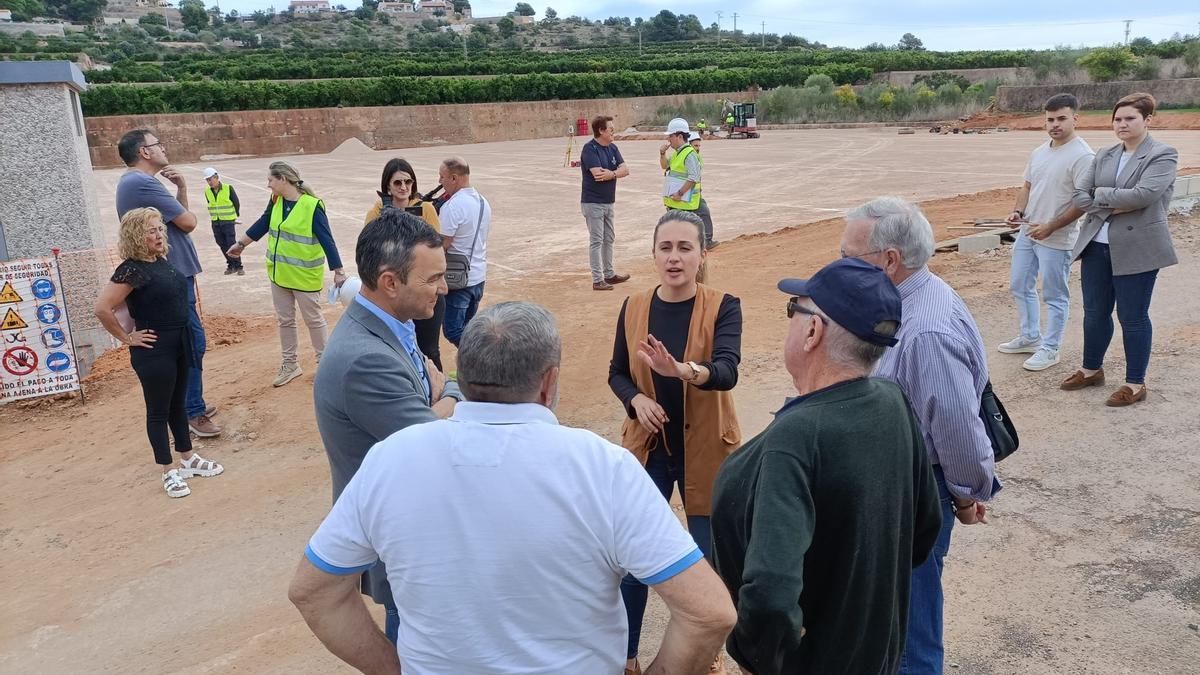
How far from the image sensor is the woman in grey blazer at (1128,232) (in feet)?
17.4

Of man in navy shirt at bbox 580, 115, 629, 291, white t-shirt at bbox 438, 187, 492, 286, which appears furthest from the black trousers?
white t-shirt at bbox 438, 187, 492, 286

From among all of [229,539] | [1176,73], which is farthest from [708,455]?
[1176,73]

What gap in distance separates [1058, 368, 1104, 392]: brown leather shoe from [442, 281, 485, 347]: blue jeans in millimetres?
4389

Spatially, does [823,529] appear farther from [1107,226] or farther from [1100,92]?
[1100,92]

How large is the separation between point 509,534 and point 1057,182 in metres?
5.72

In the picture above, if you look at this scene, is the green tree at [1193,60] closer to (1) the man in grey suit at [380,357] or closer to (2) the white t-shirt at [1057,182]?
(2) the white t-shirt at [1057,182]

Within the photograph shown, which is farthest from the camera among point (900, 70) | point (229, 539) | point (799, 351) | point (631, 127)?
point (900, 70)

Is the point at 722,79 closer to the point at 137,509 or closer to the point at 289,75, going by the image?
the point at 289,75

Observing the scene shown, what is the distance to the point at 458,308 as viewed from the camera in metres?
6.42

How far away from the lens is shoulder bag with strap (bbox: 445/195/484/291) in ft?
20.3

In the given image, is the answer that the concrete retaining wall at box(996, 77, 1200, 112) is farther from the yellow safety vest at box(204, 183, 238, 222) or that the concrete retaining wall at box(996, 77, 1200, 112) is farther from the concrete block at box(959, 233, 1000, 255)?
the yellow safety vest at box(204, 183, 238, 222)

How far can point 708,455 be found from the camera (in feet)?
10.6

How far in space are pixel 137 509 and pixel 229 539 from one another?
885mm

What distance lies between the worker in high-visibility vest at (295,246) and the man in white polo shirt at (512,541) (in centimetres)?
497
